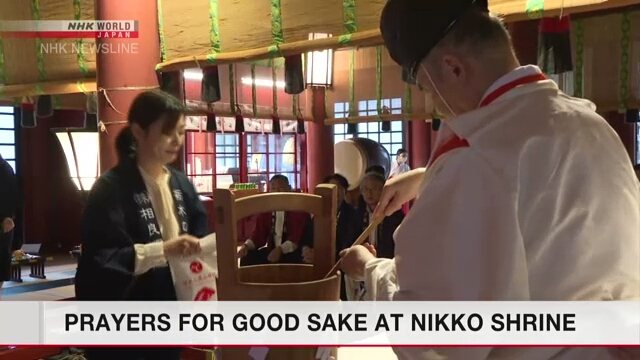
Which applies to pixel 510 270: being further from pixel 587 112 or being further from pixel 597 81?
pixel 597 81

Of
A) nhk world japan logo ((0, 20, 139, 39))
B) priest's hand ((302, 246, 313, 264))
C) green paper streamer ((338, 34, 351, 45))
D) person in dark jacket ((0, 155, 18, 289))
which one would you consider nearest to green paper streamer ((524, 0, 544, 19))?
green paper streamer ((338, 34, 351, 45))

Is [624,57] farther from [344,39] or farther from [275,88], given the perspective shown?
[275,88]

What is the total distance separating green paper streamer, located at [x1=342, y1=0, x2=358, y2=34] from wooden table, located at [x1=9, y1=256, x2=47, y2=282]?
2.58 ft

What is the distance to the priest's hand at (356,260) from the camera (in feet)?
2.90

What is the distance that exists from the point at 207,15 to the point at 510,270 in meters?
0.98

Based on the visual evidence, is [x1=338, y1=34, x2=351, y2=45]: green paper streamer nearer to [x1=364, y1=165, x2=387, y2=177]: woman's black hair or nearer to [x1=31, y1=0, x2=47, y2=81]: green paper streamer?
[x1=364, y1=165, x2=387, y2=177]: woman's black hair

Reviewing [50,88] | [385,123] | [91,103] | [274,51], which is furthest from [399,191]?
[50,88]

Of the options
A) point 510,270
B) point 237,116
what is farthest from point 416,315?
point 237,116

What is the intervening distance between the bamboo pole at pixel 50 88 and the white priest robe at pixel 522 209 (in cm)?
89

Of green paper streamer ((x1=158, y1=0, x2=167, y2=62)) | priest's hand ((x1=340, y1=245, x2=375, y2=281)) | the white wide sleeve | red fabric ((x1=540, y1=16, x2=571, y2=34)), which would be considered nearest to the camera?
the white wide sleeve

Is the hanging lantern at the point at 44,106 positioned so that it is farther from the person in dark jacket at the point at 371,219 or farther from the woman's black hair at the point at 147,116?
the person in dark jacket at the point at 371,219

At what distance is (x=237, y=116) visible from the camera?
4.07 ft

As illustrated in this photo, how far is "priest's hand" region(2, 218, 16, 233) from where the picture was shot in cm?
114

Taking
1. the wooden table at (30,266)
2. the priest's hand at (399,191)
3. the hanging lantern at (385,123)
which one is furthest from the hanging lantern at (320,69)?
the wooden table at (30,266)
